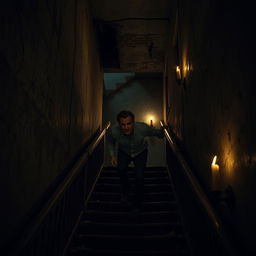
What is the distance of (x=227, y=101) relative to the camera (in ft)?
6.92

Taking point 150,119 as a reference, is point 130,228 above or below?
below

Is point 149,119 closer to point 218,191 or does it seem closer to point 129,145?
point 129,145

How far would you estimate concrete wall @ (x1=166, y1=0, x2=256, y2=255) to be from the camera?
1.66 metres

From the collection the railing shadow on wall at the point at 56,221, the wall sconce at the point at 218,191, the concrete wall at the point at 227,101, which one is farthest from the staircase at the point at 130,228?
the wall sconce at the point at 218,191

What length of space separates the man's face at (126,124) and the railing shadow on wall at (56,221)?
0.81m

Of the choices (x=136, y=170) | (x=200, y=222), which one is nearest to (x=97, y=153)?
(x=136, y=170)

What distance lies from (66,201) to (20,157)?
4.18ft

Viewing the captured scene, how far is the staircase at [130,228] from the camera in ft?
10.4

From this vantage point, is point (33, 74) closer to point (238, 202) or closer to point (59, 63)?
point (59, 63)

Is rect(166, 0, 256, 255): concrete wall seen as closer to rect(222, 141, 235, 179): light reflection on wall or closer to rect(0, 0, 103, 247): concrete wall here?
Result: rect(222, 141, 235, 179): light reflection on wall

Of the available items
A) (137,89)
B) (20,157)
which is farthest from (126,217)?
(137,89)

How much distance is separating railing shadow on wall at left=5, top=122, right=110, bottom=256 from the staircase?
18 centimetres

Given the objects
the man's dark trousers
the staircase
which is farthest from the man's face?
the staircase

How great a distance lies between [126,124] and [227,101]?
7.13ft
